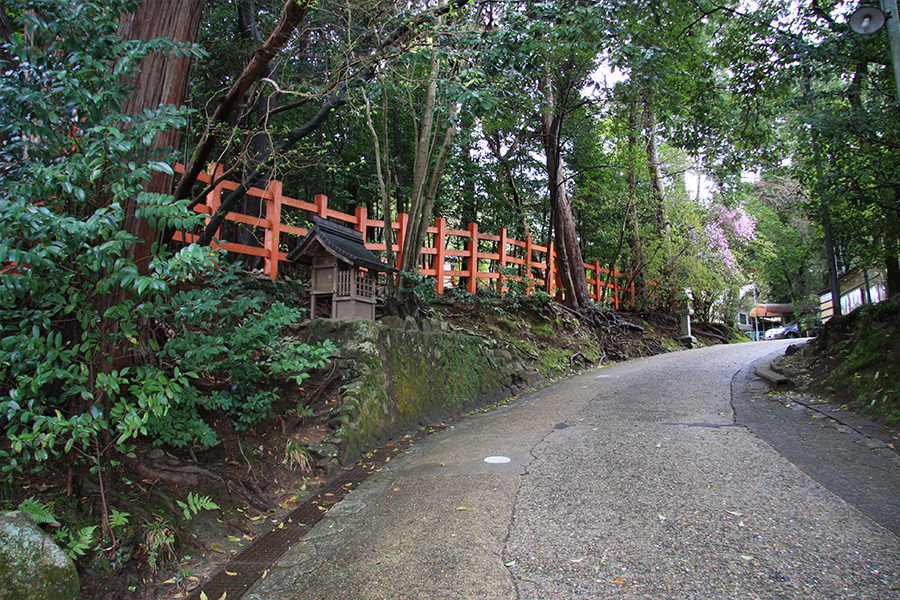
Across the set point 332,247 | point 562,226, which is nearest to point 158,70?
point 332,247

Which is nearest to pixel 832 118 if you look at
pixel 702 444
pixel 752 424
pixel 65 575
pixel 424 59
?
pixel 752 424

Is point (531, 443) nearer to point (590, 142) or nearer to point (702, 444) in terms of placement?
point (702, 444)

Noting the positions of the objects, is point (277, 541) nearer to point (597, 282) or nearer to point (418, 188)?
point (418, 188)

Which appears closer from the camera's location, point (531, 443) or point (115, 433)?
point (115, 433)

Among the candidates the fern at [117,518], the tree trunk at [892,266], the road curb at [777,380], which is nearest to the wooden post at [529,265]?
the road curb at [777,380]

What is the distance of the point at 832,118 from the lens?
22.7 ft

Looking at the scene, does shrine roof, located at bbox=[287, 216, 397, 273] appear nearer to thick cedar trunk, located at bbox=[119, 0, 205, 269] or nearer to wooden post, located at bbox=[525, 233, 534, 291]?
thick cedar trunk, located at bbox=[119, 0, 205, 269]

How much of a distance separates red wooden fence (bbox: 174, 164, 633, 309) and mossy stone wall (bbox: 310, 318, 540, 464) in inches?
70.6

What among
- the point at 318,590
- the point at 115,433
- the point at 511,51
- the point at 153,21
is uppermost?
the point at 511,51

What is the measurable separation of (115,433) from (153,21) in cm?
296

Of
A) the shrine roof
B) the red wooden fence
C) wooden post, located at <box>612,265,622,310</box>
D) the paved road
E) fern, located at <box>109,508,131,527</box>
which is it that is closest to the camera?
the paved road

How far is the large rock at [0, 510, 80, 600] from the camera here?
8.09 ft

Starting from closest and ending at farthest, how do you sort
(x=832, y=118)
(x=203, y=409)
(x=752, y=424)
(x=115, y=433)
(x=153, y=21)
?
1. (x=115, y=433)
2. (x=153, y=21)
3. (x=203, y=409)
4. (x=752, y=424)
5. (x=832, y=118)

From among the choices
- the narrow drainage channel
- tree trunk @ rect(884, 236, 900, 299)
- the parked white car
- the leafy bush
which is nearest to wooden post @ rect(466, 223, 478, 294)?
the narrow drainage channel
